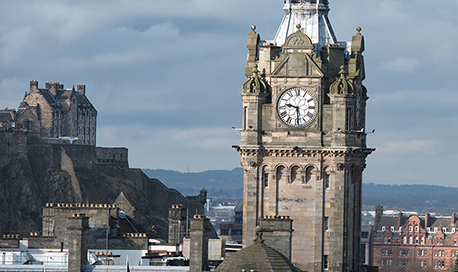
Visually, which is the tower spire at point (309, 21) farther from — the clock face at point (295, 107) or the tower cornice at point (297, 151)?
the tower cornice at point (297, 151)

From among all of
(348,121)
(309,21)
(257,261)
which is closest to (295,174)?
(348,121)

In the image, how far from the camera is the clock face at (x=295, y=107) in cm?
8100

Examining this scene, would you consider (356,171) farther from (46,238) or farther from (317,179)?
(46,238)

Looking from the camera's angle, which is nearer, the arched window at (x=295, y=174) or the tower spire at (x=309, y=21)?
the arched window at (x=295, y=174)

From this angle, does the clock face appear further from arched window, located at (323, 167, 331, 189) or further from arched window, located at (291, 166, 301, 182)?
arched window, located at (323, 167, 331, 189)

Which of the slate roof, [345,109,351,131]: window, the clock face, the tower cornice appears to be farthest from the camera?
the clock face

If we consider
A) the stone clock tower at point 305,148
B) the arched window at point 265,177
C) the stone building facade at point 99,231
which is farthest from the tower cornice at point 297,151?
the stone building facade at point 99,231

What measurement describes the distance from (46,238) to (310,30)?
21244mm

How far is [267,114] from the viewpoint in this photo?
8131 centimetres

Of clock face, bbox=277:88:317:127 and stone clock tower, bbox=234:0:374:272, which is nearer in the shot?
stone clock tower, bbox=234:0:374:272

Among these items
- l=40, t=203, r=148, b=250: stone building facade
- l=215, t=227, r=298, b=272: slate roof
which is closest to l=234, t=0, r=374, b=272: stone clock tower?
l=40, t=203, r=148, b=250: stone building facade

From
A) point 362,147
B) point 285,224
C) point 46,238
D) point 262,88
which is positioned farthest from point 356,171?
point 46,238

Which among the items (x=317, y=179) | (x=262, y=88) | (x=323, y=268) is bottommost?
(x=323, y=268)

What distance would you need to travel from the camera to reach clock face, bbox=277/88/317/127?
266 feet
